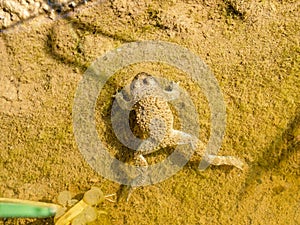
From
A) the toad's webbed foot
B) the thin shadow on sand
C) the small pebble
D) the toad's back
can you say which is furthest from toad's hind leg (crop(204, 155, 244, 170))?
the small pebble

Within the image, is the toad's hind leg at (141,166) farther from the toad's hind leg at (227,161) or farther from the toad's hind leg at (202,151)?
the toad's hind leg at (227,161)

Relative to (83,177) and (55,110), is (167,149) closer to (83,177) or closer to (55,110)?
(83,177)

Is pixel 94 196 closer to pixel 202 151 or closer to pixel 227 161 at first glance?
pixel 202 151

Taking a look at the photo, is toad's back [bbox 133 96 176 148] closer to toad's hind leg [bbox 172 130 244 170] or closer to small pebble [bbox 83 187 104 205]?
toad's hind leg [bbox 172 130 244 170]

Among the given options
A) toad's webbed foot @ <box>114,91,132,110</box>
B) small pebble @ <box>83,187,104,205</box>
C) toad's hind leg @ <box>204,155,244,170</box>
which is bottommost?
small pebble @ <box>83,187,104,205</box>

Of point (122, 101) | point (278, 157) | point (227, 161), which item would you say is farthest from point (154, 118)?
point (278, 157)

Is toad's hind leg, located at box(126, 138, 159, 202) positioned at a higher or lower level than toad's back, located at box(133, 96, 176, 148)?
lower

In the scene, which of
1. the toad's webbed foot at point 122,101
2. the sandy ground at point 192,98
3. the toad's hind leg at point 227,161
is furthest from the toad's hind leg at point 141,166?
the toad's hind leg at point 227,161

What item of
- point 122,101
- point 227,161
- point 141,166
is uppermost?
point 122,101

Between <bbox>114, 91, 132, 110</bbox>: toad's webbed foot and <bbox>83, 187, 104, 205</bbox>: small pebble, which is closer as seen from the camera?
<bbox>83, 187, 104, 205</bbox>: small pebble
